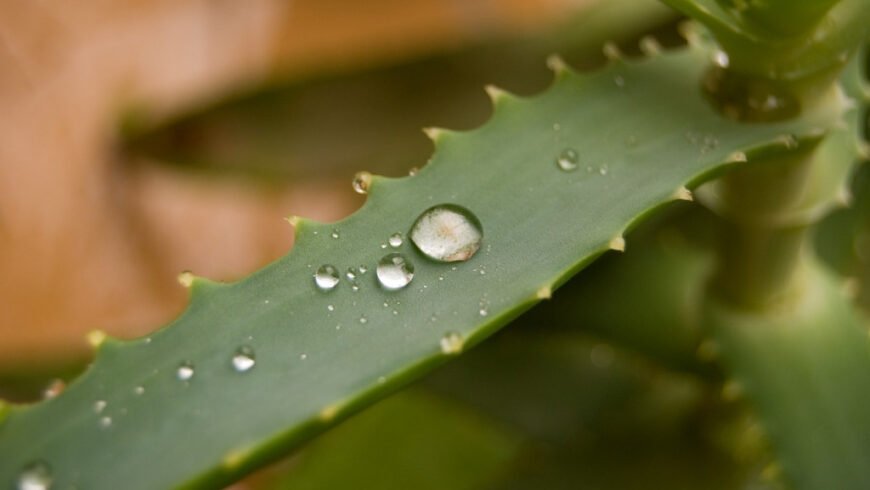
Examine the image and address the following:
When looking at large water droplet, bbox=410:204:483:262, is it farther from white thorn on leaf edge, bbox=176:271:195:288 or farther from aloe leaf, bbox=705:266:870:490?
aloe leaf, bbox=705:266:870:490

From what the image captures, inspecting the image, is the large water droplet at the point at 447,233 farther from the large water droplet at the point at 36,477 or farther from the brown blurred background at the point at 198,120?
the brown blurred background at the point at 198,120

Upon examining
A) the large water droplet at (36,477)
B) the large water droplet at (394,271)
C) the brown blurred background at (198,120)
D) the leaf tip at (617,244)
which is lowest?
the large water droplet at (36,477)

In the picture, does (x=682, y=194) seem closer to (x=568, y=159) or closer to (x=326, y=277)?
(x=568, y=159)

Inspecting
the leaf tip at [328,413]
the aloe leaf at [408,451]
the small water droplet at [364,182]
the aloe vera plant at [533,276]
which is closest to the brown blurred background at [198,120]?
the aloe leaf at [408,451]

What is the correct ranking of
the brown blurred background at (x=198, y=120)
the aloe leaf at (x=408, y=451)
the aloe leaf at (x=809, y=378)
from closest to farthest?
the aloe leaf at (x=809, y=378) → the aloe leaf at (x=408, y=451) → the brown blurred background at (x=198, y=120)

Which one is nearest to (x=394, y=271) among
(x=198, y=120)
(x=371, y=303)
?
(x=371, y=303)

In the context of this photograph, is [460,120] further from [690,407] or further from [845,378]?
[845,378]

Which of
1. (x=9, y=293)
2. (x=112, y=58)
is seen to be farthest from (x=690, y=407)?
(x=112, y=58)

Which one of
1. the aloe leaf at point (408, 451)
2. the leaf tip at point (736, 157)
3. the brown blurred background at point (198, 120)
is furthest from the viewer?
the brown blurred background at point (198, 120)

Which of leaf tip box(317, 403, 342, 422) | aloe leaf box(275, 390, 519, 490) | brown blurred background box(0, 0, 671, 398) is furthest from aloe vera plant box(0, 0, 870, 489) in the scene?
brown blurred background box(0, 0, 671, 398)
